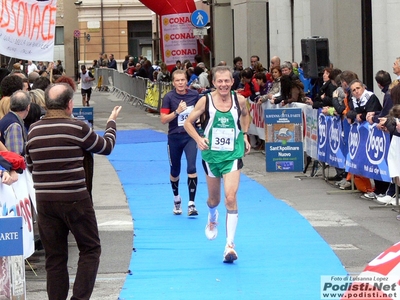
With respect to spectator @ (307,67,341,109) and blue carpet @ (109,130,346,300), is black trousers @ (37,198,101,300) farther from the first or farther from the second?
spectator @ (307,67,341,109)

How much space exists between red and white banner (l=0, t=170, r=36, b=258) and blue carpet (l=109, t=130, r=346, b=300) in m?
1.02

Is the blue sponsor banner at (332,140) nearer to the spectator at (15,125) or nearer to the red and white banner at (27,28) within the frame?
the red and white banner at (27,28)

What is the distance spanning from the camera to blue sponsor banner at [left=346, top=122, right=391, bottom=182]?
42.3 feet

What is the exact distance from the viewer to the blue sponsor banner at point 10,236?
Answer: 6.48 metres

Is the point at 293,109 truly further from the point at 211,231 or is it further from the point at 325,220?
the point at 211,231

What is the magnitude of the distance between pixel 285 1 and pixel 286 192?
15.6 meters

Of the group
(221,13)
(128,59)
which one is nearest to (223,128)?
(221,13)

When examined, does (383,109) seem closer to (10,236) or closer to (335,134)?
(335,134)

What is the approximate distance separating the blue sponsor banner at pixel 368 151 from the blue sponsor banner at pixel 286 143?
2.97 m

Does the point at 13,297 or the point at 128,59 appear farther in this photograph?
the point at 128,59

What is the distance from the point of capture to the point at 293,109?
17.4 m

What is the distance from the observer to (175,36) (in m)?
34.4

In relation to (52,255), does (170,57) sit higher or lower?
higher

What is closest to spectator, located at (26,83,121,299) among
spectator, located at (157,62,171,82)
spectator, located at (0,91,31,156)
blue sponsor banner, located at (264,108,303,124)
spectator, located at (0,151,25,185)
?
spectator, located at (0,151,25,185)
